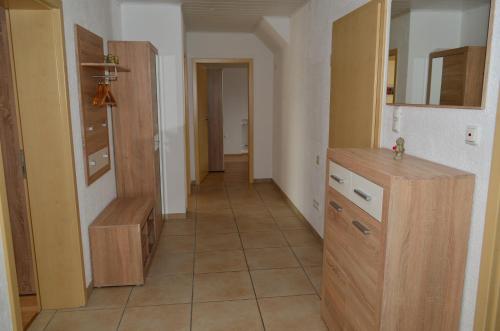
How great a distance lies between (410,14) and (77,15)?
7.16 ft

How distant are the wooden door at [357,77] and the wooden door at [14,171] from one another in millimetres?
2237

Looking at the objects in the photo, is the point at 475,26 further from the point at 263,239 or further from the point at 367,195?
the point at 263,239

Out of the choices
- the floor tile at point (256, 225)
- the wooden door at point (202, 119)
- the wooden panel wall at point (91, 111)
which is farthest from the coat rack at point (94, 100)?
the wooden door at point (202, 119)

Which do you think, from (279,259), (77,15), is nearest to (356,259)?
(279,259)

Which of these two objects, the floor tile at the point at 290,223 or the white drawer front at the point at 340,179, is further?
the floor tile at the point at 290,223

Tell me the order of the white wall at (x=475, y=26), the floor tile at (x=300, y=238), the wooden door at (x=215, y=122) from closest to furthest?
the white wall at (x=475, y=26) → the floor tile at (x=300, y=238) → the wooden door at (x=215, y=122)

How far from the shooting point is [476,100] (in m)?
1.61

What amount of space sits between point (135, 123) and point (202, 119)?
2889 mm

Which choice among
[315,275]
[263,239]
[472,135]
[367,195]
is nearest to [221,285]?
[315,275]

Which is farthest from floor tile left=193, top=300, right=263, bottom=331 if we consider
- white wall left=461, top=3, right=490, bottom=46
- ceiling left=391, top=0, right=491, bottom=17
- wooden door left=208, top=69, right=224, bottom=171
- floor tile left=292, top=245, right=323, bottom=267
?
wooden door left=208, top=69, right=224, bottom=171

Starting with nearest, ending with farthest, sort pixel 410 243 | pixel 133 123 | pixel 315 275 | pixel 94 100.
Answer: pixel 410 243 < pixel 94 100 < pixel 315 275 < pixel 133 123

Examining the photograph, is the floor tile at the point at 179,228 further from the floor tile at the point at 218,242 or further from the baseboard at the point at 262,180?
the baseboard at the point at 262,180

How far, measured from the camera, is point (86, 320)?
2510 mm

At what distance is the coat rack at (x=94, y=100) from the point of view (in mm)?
2793
